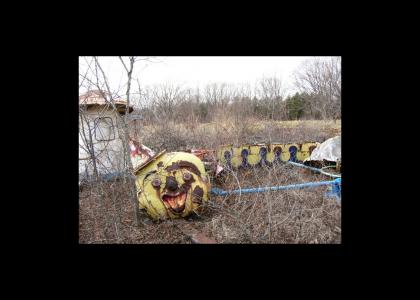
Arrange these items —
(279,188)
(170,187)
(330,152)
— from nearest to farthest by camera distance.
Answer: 1. (170,187)
2. (279,188)
3. (330,152)

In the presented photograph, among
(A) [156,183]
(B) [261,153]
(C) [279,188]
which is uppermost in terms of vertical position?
(B) [261,153]

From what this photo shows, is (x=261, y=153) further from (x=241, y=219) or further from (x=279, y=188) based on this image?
(x=241, y=219)

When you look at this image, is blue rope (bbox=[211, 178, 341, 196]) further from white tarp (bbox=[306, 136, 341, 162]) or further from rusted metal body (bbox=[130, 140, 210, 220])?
white tarp (bbox=[306, 136, 341, 162])

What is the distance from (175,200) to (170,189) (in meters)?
0.20

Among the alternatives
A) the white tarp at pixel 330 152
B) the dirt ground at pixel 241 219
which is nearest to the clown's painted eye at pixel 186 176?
the dirt ground at pixel 241 219

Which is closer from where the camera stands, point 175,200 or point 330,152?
point 175,200

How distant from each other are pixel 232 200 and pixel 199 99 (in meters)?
11.7

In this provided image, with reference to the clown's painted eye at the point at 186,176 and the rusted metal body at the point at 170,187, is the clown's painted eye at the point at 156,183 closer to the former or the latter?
the rusted metal body at the point at 170,187

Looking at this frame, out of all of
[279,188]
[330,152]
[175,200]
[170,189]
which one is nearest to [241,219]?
[279,188]

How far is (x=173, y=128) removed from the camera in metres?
10.1

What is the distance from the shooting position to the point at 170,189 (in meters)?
4.33

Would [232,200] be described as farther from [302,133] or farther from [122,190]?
[302,133]

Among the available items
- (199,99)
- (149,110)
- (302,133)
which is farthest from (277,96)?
(149,110)

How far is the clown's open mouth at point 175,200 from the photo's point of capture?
4359 mm
